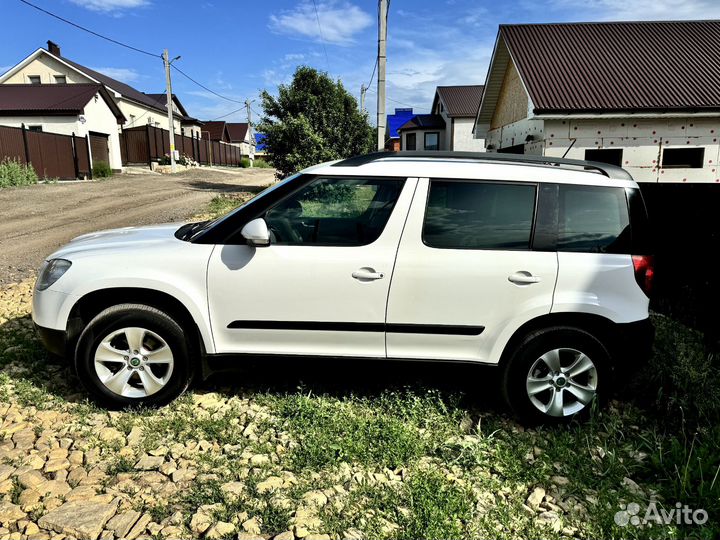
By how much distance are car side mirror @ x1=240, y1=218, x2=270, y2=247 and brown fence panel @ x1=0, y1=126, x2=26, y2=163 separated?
21.1 meters

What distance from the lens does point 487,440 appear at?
327 cm

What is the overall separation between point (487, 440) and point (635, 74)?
43.1 feet

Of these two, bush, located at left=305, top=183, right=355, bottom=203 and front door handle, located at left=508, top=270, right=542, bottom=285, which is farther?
bush, located at left=305, top=183, right=355, bottom=203

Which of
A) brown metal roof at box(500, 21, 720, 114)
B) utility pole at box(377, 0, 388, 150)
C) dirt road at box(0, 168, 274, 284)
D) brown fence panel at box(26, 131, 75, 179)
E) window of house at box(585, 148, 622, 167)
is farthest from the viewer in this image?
brown fence panel at box(26, 131, 75, 179)

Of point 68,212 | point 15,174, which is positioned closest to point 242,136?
point 15,174

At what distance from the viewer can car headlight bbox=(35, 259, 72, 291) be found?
3453 mm

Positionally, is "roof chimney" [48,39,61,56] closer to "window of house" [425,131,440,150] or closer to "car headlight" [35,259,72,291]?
"window of house" [425,131,440,150]

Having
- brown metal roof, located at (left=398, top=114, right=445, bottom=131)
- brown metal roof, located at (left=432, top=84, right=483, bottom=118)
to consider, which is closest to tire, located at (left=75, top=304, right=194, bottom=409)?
brown metal roof, located at (left=432, top=84, right=483, bottom=118)

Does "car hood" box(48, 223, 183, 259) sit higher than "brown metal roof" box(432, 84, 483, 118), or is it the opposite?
"brown metal roof" box(432, 84, 483, 118)

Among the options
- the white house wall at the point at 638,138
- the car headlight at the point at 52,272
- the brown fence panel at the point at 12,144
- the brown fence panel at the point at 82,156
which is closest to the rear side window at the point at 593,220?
the car headlight at the point at 52,272

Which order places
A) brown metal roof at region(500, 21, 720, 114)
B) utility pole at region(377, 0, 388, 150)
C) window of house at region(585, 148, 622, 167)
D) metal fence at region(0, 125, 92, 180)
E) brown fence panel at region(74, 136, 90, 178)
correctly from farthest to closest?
brown fence panel at region(74, 136, 90, 178)
metal fence at region(0, 125, 92, 180)
window of house at region(585, 148, 622, 167)
utility pole at region(377, 0, 388, 150)
brown metal roof at region(500, 21, 720, 114)

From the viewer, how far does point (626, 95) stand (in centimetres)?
1238

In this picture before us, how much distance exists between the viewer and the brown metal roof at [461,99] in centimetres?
3347

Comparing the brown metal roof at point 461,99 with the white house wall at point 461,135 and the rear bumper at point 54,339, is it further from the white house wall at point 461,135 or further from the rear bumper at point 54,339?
the rear bumper at point 54,339
